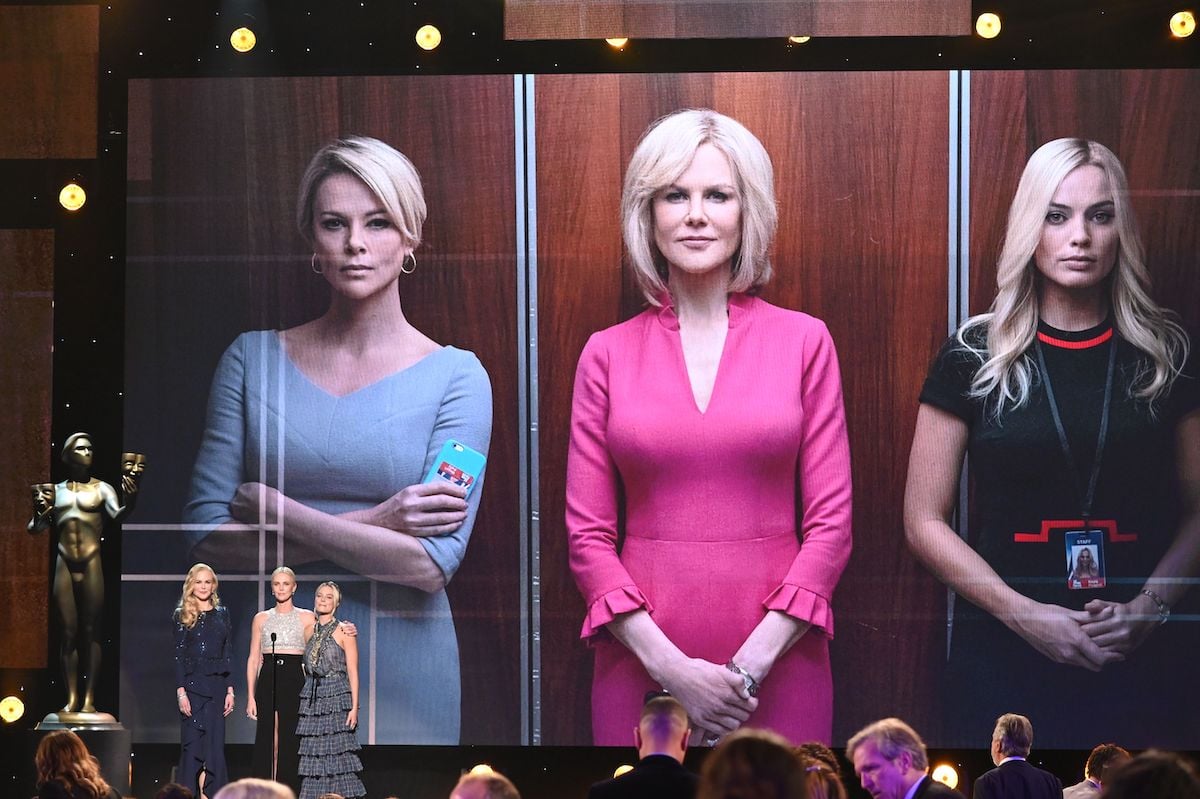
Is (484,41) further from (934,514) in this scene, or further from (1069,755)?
(1069,755)

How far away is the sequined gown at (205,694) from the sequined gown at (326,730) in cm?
36

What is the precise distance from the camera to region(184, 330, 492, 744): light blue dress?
6.87 meters

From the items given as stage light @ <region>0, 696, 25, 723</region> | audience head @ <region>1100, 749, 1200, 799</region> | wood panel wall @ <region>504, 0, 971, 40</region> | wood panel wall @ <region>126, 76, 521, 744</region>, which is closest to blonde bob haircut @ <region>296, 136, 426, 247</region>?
wood panel wall @ <region>126, 76, 521, 744</region>

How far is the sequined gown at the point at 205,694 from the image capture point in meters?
6.71

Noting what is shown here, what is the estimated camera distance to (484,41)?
7.10 metres

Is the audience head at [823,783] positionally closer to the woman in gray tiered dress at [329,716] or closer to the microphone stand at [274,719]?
the woman in gray tiered dress at [329,716]

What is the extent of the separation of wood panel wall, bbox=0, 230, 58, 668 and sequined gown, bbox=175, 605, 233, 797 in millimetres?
827

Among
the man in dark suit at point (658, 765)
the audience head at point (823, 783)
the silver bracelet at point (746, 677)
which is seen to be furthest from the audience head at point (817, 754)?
the silver bracelet at point (746, 677)

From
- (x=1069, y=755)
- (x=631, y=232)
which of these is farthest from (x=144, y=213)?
(x=1069, y=755)

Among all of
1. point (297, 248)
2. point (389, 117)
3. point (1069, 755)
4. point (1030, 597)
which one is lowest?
point (1069, 755)

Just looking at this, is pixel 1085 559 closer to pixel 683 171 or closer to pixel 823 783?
pixel 683 171

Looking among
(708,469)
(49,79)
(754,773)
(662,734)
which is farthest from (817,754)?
(49,79)

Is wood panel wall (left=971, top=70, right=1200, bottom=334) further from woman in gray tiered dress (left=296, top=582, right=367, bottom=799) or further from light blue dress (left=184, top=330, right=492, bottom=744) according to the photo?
woman in gray tiered dress (left=296, top=582, right=367, bottom=799)

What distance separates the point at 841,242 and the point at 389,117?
7.01 ft
